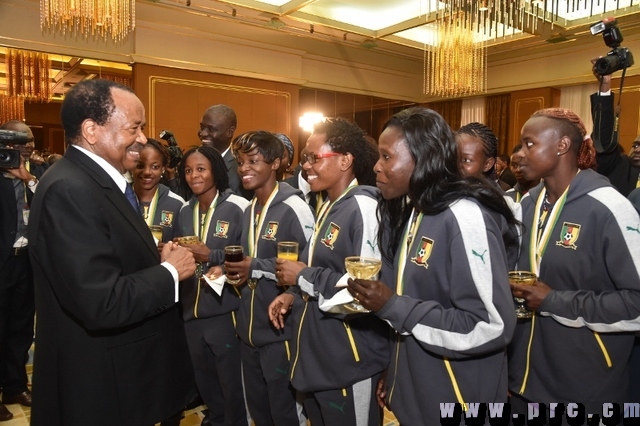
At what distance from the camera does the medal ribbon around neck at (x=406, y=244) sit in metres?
1.65

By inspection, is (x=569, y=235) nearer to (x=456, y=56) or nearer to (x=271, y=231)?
(x=271, y=231)

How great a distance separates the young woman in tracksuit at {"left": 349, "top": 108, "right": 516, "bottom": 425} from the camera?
1445mm

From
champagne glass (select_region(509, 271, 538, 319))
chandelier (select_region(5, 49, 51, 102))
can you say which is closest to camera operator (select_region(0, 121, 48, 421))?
champagne glass (select_region(509, 271, 538, 319))

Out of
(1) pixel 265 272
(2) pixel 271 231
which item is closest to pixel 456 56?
(2) pixel 271 231

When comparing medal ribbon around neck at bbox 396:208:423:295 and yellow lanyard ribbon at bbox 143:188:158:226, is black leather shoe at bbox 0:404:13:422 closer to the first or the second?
yellow lanyard ribbon at bbox 143:188:158:226

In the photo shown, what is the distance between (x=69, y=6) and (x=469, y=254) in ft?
16.4

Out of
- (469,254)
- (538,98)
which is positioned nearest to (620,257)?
(469,254)

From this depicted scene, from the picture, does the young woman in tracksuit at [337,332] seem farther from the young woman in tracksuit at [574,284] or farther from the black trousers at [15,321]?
the black trousers at [15,321]

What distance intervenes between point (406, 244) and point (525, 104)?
32.7ft

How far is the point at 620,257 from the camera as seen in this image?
1.74 metres

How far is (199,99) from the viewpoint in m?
8.90

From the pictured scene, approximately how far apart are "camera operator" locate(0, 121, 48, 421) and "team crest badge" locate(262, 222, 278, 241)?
1.95 metres

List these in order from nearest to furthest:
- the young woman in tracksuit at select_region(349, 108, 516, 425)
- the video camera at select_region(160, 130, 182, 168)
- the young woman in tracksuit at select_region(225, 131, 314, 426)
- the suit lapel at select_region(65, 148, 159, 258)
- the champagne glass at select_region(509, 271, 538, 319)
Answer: the young woman in tracksuit at select_region(349, 108, 516, 425) < the suit lapel at select_region(65, 148, 159, 258) < the champagne glass at select_region(509, 271, 538, 319) < the young woman in tracksuit at select_region(225, 131, 314, 426) < the video camera at select_region(160, 130, 182, 168)

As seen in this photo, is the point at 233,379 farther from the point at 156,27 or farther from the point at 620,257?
the point at 156,27
